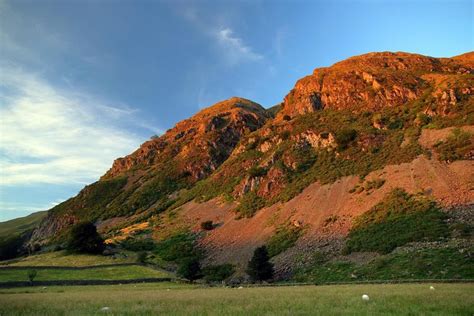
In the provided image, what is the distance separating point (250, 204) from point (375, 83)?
179ft

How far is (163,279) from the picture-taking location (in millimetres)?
53531

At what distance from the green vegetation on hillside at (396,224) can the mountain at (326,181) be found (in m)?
0.21

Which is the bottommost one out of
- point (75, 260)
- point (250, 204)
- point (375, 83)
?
point (75, 260)

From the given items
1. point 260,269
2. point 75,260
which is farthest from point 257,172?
point 75,260

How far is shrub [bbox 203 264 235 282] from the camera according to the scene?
5619 cm

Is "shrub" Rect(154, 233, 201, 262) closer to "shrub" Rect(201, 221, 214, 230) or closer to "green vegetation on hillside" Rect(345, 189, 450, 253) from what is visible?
"shrub" Rect(201, 221, 214, 230)

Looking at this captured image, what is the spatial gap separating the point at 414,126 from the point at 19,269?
270 ft

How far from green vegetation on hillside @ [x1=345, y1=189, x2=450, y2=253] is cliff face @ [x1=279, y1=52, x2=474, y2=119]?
38.1 meters

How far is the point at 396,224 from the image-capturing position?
50.2 metres

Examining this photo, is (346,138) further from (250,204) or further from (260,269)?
(260,269)

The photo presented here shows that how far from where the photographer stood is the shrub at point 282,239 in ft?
192

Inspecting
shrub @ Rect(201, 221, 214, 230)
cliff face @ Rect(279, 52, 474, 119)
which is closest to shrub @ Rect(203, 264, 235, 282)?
shrub @ Rect(201, 221, 214, 230)

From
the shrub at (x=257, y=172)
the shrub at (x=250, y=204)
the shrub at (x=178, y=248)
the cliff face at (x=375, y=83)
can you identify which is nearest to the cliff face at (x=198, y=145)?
the cliff face at (x=375, y=83)

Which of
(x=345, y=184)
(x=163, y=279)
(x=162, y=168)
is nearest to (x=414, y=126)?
(x=345, y=184)
